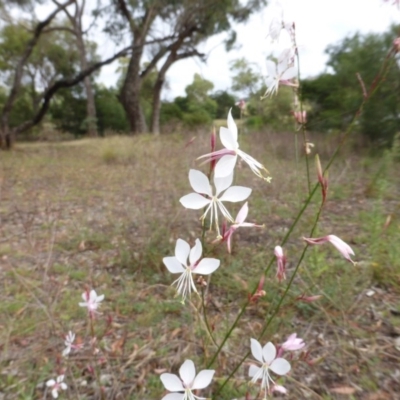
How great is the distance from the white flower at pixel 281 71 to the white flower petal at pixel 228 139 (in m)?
0.27

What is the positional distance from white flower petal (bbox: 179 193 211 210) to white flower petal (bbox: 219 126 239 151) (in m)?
0.07

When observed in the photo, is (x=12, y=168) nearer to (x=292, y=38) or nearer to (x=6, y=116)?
(x=6, y=116)

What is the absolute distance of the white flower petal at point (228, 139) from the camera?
1.34ft

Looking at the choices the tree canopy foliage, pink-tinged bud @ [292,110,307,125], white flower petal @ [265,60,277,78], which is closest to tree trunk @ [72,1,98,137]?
the tree canopy foliage

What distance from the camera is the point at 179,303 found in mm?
1688

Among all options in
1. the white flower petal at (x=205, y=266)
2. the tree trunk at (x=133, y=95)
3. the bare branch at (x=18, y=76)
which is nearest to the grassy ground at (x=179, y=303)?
the white flower petal at (x=205, y=266)

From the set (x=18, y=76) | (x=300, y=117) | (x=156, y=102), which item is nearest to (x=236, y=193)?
Result: (x=300, y=117)

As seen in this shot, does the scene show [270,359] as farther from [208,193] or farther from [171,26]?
[171,26]

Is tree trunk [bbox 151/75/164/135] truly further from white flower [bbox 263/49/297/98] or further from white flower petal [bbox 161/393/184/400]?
white flower petal [bbox 161/393/184/400]

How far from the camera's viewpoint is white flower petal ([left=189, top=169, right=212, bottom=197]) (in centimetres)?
41

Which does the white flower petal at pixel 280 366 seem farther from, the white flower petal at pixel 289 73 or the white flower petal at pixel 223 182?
the white flower petal at pixel 289 73

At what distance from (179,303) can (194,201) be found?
135 cm

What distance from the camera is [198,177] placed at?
0.42 metres

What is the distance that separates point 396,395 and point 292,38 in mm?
1131
